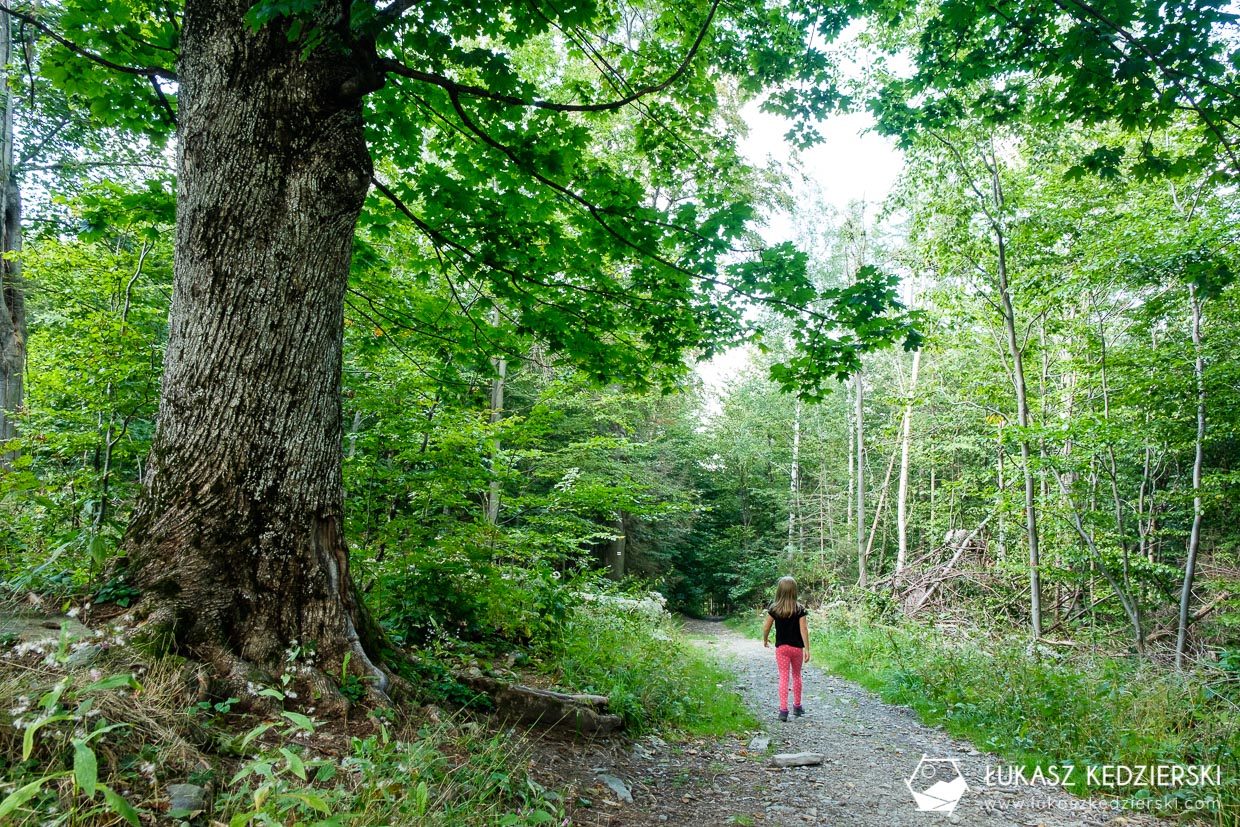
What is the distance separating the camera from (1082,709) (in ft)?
19.2

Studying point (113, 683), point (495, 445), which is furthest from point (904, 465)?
point (113, 683)

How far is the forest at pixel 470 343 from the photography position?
9.90 feet

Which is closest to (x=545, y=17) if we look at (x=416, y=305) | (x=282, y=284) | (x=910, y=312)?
(x=282, y=284)

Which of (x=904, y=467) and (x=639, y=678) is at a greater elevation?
(x=904, y=467)

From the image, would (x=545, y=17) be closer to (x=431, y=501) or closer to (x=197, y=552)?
(x=197, y=552)

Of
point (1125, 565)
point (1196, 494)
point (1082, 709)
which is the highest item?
point (1196, 494)

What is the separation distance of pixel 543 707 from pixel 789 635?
3.70 m

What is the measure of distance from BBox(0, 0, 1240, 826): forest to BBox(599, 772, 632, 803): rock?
609 mm

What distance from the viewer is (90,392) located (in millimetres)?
5699

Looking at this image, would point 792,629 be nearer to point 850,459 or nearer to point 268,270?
point 268,270

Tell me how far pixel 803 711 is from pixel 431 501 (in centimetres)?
538

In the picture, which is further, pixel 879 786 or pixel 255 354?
pixel 879 786

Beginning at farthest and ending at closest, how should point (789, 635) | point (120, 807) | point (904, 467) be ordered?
1. point (904, 467)
2. point (789, 635)
3. point (120, 807)

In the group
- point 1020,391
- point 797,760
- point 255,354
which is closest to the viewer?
point 255,354
